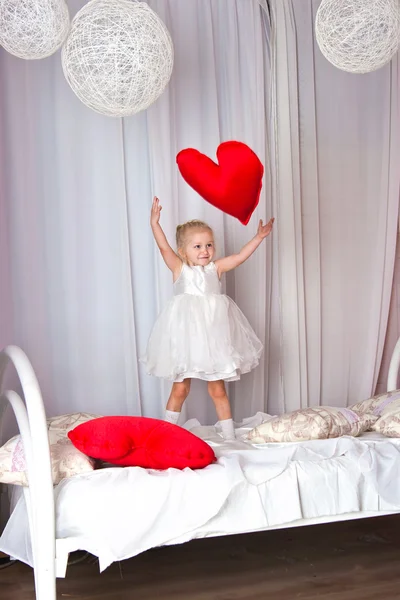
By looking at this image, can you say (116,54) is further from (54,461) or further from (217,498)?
(217,498)

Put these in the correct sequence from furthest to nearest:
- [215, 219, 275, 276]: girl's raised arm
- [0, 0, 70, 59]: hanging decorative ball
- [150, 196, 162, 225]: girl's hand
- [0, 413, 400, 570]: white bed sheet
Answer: [215, 219, 275, 276]: girl's raised arm < [150, 196, 162, 225]: girl's hand < [0, 0, 70, 59]: hanging decorative ball < [0, 413, 400, 570]: white bed sheet

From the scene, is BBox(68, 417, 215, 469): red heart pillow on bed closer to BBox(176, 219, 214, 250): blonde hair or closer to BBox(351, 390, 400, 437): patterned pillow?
BBox(351, 390, 400, 437): patterned pillow

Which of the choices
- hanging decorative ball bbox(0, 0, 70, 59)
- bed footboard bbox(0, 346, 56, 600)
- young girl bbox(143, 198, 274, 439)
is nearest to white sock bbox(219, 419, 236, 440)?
young girl bbox(143, 198, 274, 439)

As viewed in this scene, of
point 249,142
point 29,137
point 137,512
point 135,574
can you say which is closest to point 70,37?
point 29,137

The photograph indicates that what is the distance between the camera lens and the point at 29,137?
302 centimetres

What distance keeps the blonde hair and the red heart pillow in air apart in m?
0.22

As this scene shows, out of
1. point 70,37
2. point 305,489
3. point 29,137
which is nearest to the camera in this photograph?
point 305,489

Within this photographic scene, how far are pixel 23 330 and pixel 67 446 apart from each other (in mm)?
980

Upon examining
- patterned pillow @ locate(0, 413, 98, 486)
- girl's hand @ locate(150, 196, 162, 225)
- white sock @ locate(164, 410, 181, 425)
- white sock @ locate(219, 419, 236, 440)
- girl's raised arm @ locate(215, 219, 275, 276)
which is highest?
girl's hand @ locate(150, 196, 162, 225)

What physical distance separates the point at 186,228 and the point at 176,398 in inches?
26.4

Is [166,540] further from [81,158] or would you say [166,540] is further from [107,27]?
[81,158]

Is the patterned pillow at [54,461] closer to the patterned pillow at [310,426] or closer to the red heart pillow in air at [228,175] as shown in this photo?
the patterned pillow at [310,426]

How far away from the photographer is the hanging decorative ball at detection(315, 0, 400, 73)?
233 centimetres

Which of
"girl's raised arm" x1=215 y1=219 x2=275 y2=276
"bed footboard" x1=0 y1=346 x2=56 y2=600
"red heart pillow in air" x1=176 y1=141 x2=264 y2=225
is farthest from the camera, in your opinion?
"girl's raised arm" x1=215 y1=219 x2=275 y2=276
